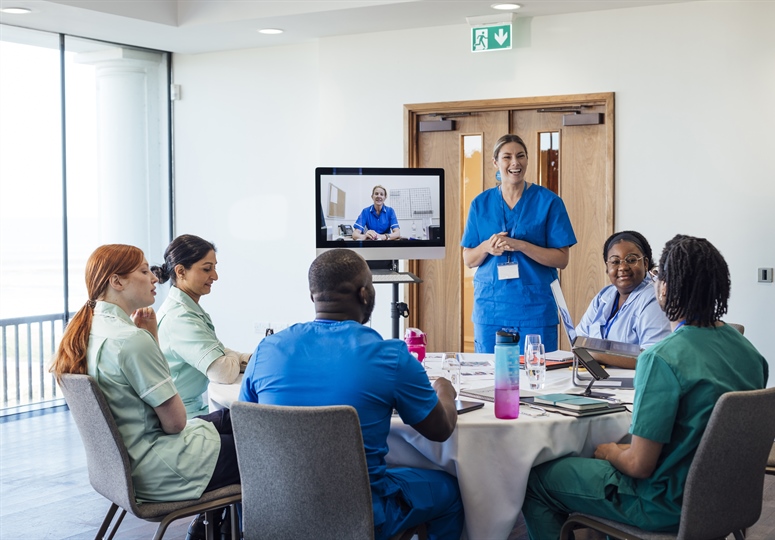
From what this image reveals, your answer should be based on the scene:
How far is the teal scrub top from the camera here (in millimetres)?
2045

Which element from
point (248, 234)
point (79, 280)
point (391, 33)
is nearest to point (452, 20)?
point (391, 33)

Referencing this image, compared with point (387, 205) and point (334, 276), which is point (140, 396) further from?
point (387, 205)

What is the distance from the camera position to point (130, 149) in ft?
21.8

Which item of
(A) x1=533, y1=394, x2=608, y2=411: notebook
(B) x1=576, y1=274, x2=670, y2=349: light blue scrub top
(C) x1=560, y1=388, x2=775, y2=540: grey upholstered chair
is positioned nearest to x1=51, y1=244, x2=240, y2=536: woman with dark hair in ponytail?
(A) x1=533, y1=394, x2=608, y2=411: notebook

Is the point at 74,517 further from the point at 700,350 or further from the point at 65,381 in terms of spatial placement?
the point at 700,350

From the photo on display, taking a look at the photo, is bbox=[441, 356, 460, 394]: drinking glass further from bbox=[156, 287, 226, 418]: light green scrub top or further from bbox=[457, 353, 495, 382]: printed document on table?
bbox=[156, 287, 226, 418]: light green scrub top

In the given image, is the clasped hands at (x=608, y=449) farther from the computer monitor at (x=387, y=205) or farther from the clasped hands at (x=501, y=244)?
the computer monitor at (x=387, y=205)

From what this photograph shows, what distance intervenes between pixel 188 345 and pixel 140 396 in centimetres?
62

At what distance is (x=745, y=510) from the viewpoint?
2.15 m

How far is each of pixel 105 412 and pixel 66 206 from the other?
4336 millimetres

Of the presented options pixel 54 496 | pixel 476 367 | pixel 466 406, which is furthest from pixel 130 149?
pixel 466 406

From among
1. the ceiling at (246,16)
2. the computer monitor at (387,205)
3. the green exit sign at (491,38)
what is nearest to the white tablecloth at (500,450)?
the computer monitor at (387,205)

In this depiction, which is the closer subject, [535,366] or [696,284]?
[696,284]

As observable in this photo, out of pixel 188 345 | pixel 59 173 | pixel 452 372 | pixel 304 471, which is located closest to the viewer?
pixel 304 471
